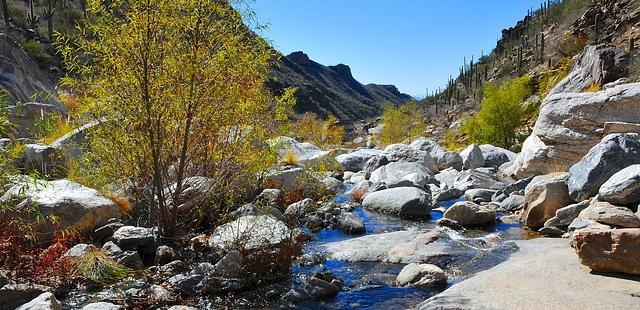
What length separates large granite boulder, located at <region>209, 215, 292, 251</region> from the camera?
730 cm

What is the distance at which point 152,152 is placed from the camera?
24.8ft

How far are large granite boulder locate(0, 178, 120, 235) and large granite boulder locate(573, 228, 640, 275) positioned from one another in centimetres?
779

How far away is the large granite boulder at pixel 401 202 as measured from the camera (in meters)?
12.2

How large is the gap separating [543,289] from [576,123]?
9.35 m

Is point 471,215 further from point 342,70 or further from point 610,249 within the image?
point 342,70

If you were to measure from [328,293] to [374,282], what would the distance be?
90 centimetres

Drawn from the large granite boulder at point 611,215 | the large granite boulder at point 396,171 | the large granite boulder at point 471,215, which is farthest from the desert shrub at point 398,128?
the large granite boulder at point 611,215

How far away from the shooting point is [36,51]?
31.3m

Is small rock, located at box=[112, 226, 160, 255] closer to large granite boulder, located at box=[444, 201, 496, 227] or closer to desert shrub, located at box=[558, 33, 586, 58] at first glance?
large granite boulder, located at box=[444, 201, 496, 227]

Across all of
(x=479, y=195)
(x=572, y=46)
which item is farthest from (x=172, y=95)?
(x=572, y=46)

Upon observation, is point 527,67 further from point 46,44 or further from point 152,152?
point 152,152

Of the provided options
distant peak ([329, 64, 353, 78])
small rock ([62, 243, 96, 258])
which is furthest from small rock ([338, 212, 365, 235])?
distant peak ([329, 64, 353, 78])

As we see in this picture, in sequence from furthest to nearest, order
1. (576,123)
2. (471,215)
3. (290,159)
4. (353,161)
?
1. (353,161)
2. (290,159)
3. (576,123)
4. (471,215)

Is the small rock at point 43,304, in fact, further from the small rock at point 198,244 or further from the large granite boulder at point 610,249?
the large granite boulder at point 610,249
